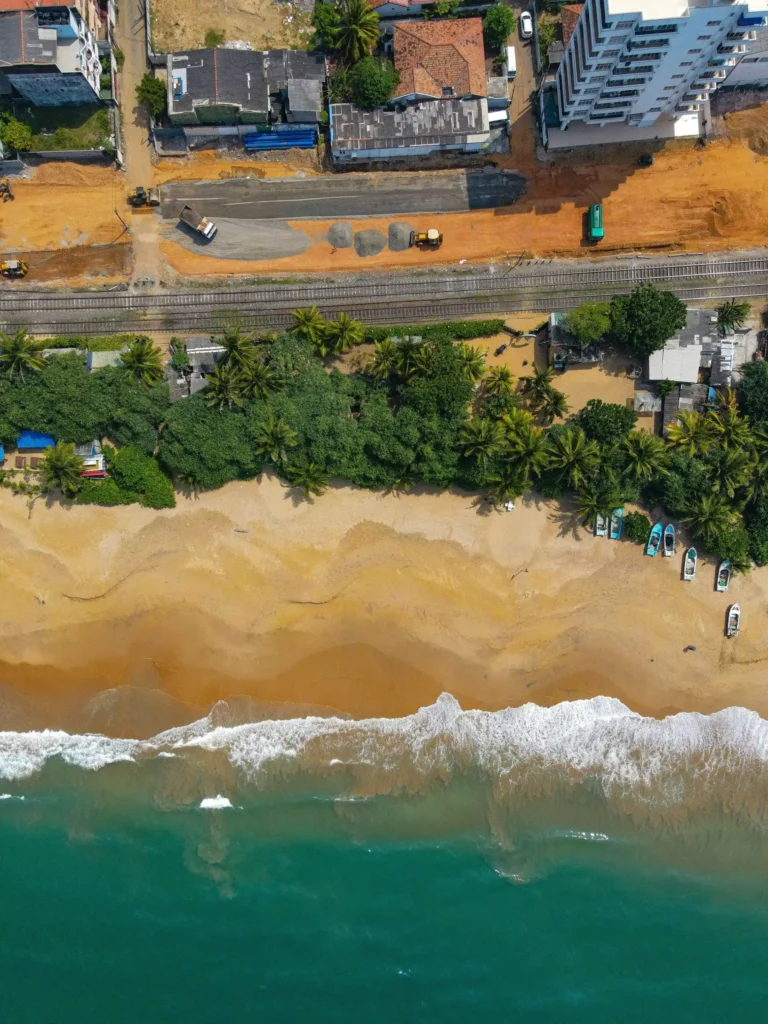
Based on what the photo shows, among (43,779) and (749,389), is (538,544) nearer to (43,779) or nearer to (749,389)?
(749,389)

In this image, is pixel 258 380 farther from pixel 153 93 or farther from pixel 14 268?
pixel 153 93

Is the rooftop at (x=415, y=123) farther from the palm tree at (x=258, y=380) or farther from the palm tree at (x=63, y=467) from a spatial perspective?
the palm tree at (x=63, y=467)

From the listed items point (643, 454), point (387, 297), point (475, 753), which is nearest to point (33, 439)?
point (387, 297)

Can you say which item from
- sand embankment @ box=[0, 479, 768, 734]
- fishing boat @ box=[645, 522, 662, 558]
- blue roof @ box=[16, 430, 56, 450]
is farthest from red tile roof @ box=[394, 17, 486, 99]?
blue roof @ box=[16, 430, 56, 450]

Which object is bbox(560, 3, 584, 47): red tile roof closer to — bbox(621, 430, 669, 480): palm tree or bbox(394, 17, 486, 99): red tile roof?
bbox(394, 17, 486, 99): red tile roof

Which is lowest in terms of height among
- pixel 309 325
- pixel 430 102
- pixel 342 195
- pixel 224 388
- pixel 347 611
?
pixel 347 611

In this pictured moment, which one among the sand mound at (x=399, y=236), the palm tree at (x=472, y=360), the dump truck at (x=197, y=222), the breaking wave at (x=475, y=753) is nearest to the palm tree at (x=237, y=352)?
the dump truck at (x=197, y=222)
